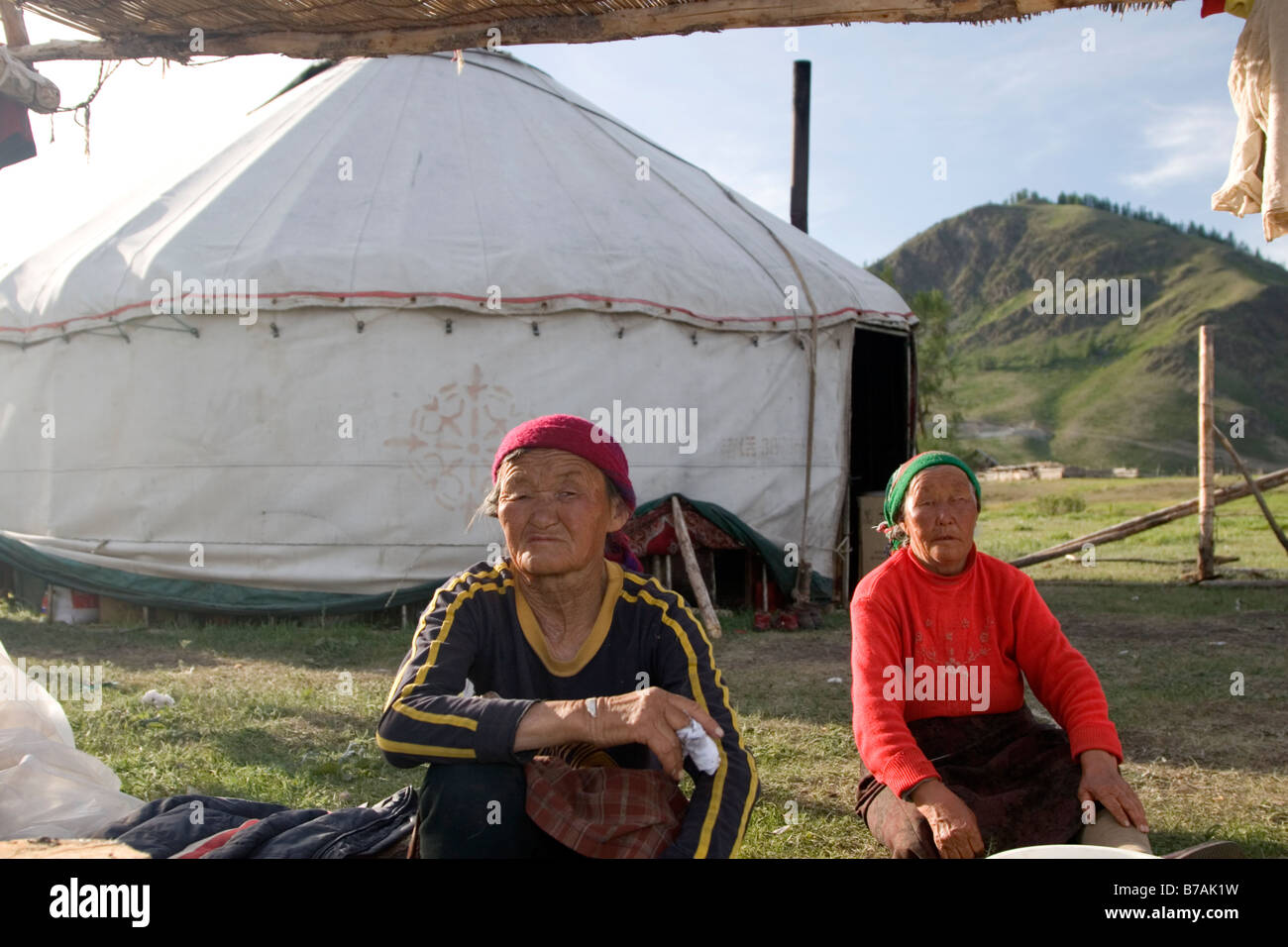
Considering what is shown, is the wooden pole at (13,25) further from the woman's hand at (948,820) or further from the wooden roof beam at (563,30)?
the woman's hand at (948,820)

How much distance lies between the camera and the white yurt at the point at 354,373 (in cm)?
666

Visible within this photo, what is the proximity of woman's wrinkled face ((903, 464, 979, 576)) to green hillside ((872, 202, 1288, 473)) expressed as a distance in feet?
115

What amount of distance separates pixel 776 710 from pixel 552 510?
9.02 ft

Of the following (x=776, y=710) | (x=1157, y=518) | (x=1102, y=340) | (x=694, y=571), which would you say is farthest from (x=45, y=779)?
(x=1102, y=340)

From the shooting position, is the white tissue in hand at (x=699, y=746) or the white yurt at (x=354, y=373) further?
the white yurt at (x=354, y=373)

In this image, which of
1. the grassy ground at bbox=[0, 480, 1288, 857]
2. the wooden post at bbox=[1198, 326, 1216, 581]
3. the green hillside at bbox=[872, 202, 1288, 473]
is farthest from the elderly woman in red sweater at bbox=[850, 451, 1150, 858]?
the green hillside at bbox=[872, 202, 1288, 473]

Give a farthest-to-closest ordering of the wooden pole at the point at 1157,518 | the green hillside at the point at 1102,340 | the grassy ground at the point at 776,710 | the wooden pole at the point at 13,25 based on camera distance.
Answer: the green hillside at the point at 1102,340 < the wooden pole at the point at 1157,518 < the grassy ground at the point at 776,710 < the wooden pole at the point at 13,25

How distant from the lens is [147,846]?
1.97m

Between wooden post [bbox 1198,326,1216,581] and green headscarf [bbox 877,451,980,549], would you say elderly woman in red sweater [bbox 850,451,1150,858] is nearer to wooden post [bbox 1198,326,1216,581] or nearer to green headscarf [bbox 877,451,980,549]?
green headscarf [bbox 877,451,980,549]

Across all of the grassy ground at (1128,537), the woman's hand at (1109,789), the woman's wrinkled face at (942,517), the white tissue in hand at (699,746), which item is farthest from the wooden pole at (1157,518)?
the white tissue in hand at (699,746)

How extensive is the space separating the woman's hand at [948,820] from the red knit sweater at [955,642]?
223 millimetres

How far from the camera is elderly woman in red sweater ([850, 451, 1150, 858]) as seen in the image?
7.26 feet
